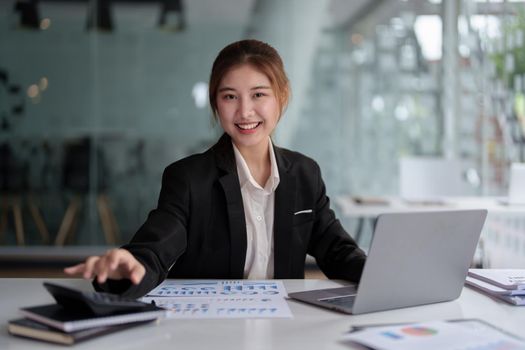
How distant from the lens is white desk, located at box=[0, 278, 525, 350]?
1.42 metres

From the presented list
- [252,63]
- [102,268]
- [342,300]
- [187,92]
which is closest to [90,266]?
[102,268]

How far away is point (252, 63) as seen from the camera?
7.40 ft

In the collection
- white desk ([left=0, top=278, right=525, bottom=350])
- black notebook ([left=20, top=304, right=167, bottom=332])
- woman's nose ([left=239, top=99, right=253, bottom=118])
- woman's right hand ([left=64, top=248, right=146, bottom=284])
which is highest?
woman's nose ([left=239, top=99, right=253, bottom=118])

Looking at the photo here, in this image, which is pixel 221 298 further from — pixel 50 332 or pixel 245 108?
pixel 245 108

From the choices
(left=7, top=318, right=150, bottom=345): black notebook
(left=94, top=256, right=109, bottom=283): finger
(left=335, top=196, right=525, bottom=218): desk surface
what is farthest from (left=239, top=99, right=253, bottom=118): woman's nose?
(left=335, top=196, right=525, bottom=218): desk surface

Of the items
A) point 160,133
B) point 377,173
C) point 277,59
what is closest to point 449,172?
point 377,173

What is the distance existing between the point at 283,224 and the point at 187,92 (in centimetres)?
468

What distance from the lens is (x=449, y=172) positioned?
5.80 m

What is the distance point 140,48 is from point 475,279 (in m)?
5.20

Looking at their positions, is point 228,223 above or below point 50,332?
above

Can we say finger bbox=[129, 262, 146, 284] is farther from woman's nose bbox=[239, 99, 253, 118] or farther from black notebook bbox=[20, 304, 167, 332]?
woman's nose bbox=[239, 99, 253, 118]

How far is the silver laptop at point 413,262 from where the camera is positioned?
157cm

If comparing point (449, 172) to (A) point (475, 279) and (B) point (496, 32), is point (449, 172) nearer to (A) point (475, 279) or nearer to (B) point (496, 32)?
(B) point (496, 32)

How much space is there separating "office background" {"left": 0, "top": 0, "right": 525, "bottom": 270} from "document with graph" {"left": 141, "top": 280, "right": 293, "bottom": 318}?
15.7ft
